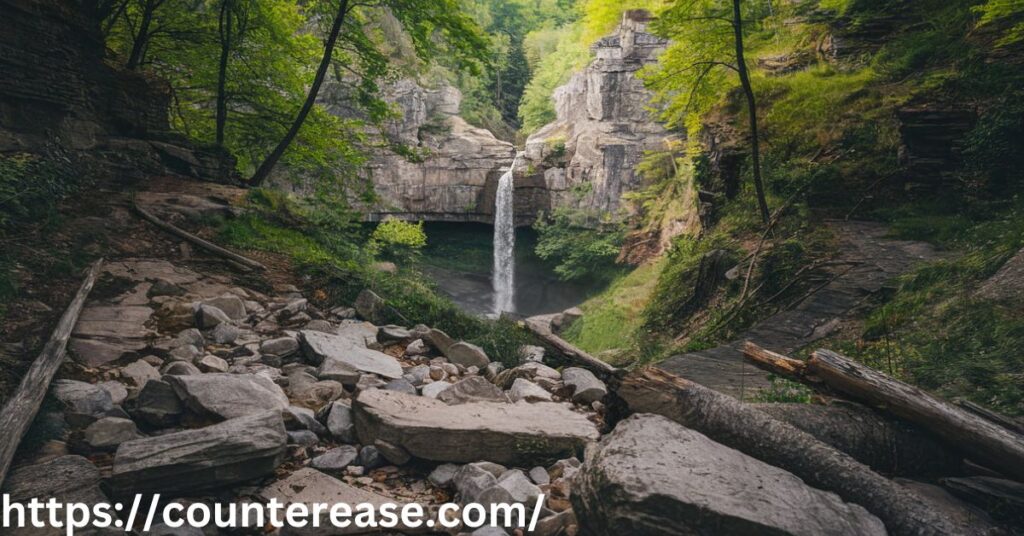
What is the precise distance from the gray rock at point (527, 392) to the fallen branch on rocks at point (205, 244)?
427 cm

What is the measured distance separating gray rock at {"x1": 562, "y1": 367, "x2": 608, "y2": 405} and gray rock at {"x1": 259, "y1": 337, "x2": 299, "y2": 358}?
282 centimetres

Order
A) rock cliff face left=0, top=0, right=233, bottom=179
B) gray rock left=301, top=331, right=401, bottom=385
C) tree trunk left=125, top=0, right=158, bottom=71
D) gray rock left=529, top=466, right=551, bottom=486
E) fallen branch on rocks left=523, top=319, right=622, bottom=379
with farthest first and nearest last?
1. tree trunk left=125, top=0, right=158, bottom=71
2. rock cliff face left=0, top=0, right=233, bottom=179
3. fallen branch on rocks left=523, top=319, right=622, bottom=379
4. gray rock left=301, top=331, right=401, bottom=385
5. gray rock left=529, top=466, right=551, bottom=486

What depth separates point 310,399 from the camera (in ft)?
13.4

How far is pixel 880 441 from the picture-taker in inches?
125

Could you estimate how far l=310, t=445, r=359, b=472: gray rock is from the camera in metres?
3.19

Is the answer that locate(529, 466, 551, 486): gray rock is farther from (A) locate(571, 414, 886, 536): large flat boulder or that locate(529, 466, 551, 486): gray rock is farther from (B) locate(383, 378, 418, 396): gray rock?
(B) locate(383, 378, 418, 396): gray rock

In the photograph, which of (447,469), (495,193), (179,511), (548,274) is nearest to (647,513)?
(447,469)

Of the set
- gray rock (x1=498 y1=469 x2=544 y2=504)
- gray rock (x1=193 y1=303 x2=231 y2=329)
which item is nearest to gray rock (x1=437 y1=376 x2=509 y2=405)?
gray rock (x1=498 y1=469 x2=544 y2=504)

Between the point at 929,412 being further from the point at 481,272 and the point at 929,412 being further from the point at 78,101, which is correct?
the point at 481,272

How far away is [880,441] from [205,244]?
776cm

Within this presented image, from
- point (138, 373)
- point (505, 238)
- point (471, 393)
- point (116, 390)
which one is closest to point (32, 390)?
point (116, 390)

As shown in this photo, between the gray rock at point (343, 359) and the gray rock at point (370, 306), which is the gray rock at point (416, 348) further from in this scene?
the gray rock at point (370, 306)

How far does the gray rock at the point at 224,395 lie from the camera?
3.29m

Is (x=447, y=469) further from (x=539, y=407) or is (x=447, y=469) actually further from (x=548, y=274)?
(x=548, y=274)
